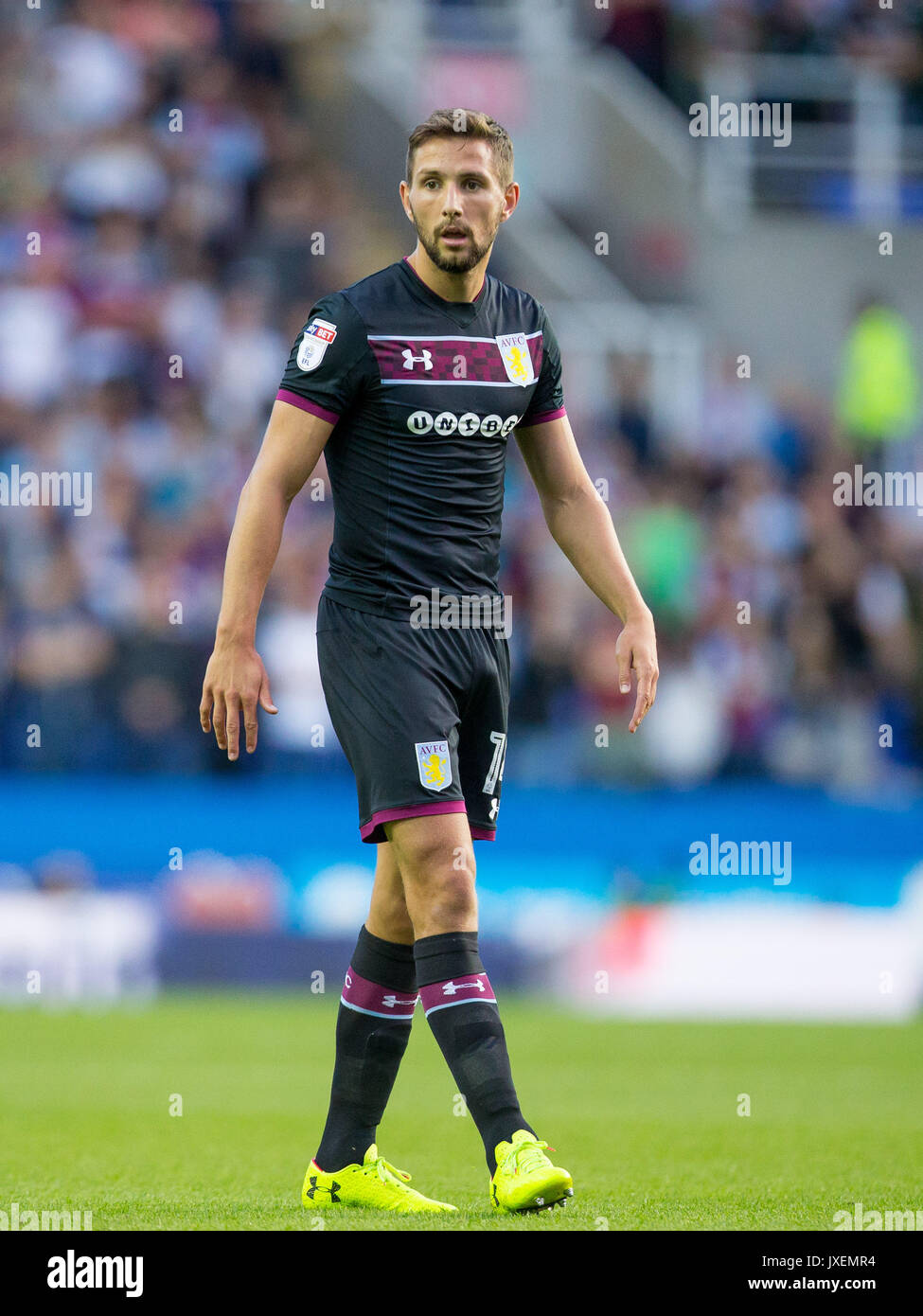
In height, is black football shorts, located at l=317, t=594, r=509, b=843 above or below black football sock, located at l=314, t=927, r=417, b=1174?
above

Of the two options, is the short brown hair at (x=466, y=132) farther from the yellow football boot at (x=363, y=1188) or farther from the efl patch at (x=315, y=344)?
the yellow football boot at (x=363, y=1188)

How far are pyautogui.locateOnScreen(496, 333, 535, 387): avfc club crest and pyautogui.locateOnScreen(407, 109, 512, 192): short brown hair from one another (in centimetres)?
38

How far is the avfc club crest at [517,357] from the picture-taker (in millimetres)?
5172

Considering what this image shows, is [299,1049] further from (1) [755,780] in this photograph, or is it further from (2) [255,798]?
(1) [755,780]

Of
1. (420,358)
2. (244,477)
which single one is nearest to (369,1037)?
(420,358)

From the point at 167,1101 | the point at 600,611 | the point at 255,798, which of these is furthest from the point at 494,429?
the point at 600,611

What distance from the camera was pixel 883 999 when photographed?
11586 millimetres

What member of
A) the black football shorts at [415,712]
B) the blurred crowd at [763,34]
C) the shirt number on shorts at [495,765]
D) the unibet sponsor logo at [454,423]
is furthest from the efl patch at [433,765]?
the blurred crowd at [763,34]

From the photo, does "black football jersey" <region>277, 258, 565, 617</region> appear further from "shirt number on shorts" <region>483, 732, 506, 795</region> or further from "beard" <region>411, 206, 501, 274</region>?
"shirt number on shorts" <region>483, 732, 506, 795</region>

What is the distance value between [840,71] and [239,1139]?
12.4 meters

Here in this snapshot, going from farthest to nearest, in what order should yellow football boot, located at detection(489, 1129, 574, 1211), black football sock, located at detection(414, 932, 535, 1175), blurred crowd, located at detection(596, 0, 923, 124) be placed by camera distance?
blurred crowd, located at detection(596, 0, 923, 124)
black football sock, located at detection(414, 932, 535, 1175)
yellow football boot, located at detection(489, 1129, 574, 1211)

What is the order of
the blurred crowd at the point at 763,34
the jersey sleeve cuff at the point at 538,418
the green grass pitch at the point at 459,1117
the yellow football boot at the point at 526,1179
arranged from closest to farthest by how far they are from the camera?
the yellow football boot at the point at 526,1179 → the green grass pitch at the point at 459,1117 → the jersey sleeve cuff at the point at 538,418 → the blurred crowd at the point at 763,34

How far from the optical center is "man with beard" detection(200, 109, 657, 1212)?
490 cm

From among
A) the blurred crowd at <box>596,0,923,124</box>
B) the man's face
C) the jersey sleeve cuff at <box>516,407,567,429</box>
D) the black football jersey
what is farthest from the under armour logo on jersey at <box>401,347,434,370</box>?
the blurred crowd at <box>596,0,923,124</box>
